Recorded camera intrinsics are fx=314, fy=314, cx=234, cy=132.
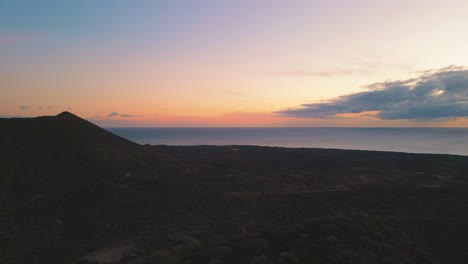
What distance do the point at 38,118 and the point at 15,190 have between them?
72.0 feet

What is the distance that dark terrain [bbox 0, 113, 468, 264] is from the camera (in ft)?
57.9

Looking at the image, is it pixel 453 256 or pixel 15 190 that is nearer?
pixel 453 256

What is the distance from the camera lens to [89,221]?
25812mm

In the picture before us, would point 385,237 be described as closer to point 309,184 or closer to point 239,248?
point 239,248

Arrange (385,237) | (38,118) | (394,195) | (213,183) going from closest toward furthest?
(385,237), (394,195), (213,183), (38,118)

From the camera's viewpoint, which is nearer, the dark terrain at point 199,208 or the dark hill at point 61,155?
the dark terrain at point 199,208

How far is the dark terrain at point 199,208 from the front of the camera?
1764 cm

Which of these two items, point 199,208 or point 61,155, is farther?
point 61,155

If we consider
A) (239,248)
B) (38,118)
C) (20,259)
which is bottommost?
(20,259)

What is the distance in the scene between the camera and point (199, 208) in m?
30.4

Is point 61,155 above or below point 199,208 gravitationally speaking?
above

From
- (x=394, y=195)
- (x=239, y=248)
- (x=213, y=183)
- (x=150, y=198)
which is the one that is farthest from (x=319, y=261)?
(x=213, y=183)

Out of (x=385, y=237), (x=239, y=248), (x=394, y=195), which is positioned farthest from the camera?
(x=394, y=195)

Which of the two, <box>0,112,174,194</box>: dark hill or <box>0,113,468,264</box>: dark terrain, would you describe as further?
<box>0,112,174,194</box>: dark hill
